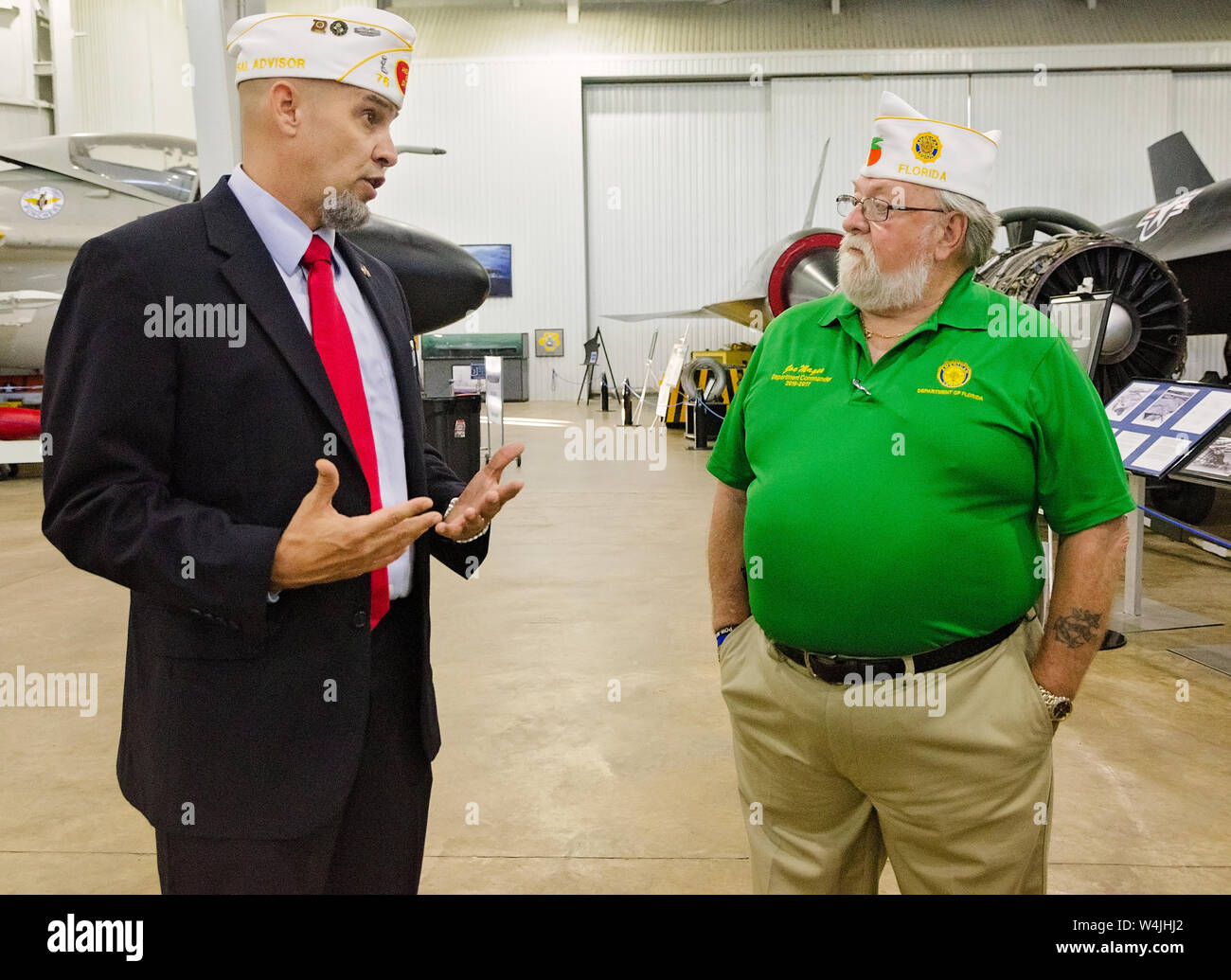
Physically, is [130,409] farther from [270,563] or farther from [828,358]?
[828,358]

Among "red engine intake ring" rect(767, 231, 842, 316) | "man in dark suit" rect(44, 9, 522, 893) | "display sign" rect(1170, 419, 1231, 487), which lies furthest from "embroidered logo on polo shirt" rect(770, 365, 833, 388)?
"red engine intake ring" rect(767, 231, 842, 316)

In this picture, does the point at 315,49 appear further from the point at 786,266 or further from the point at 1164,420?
the point at 786,266

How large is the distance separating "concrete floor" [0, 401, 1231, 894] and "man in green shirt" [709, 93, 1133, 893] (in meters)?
0.91

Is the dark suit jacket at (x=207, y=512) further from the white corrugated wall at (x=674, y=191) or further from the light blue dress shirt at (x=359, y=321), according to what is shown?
the white corrugated wall at (x=674, y=191)

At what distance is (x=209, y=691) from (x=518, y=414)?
1631cm

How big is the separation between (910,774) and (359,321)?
1.14 metres

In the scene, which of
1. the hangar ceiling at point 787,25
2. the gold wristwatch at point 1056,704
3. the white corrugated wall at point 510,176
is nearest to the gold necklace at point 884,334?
the gold wristwatch at point 1056,704

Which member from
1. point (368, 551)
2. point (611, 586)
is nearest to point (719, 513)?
point (368, 551)

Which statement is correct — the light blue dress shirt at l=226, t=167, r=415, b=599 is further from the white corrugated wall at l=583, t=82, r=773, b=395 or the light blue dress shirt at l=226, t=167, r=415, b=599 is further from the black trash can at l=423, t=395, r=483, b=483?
the white corrugated wall at l=583, t=82, r=773, b=395

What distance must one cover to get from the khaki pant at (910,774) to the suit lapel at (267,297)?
2.94 ft

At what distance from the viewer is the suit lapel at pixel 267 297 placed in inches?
49.3

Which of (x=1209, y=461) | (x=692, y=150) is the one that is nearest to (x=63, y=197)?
(x=1209, y=461)

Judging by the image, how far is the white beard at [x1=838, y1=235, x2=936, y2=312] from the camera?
1686 millimetres
